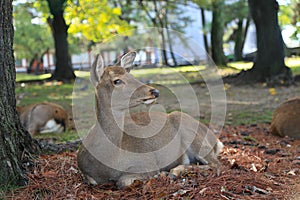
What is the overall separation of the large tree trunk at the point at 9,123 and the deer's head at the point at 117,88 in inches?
35.0

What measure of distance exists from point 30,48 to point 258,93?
28.3m

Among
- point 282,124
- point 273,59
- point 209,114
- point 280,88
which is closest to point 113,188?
point 282,124

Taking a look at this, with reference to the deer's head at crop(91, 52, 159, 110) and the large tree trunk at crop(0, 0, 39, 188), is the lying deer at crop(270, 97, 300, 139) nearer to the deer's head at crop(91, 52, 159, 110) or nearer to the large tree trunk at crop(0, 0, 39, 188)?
the deer's head at crop(91, 52, 159, 110)

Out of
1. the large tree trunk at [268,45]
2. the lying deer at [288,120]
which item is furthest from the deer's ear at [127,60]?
the large tree trunk at [268,45]

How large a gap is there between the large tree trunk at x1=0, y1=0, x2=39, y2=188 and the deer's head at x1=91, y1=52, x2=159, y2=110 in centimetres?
89

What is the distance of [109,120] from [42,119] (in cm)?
447

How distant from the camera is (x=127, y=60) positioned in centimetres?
415

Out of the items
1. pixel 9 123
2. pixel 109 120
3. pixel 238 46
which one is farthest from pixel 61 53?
pixel 238 46

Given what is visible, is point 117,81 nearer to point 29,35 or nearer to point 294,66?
point 294,66

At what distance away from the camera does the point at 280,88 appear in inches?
521

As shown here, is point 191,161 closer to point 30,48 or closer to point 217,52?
point 217,52

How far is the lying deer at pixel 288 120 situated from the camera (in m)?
6.52

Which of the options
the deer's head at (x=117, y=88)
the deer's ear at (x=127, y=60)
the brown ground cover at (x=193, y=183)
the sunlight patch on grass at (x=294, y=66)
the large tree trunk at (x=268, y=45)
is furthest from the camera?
the sunlight patch on grass at (x=294, y=66)

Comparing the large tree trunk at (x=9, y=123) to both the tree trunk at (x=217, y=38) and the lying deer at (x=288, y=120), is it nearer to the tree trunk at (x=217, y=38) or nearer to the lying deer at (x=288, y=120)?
the lying deer at (x=288, y=120)
